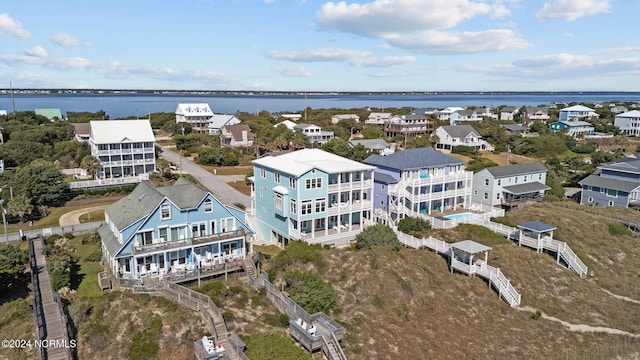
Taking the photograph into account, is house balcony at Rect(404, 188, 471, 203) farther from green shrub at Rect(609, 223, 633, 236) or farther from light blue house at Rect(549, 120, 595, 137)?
light blue house at Rect(549, 120, 595, 137)

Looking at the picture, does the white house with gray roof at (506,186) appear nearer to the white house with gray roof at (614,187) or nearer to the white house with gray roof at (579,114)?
the white house with gray roof at (614,187)

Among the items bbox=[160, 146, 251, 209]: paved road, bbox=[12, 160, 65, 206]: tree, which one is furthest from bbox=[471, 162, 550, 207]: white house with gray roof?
bbox=[12, 160, 65, 206]: tree

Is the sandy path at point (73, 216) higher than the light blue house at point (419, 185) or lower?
lower

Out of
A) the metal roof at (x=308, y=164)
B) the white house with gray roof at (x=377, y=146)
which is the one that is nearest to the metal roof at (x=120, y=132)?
the metal roof at (x=308, y=164)

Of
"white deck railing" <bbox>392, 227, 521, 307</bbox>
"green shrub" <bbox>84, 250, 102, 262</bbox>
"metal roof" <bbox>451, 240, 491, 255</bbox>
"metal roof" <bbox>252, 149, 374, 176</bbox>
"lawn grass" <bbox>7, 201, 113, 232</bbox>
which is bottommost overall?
"white deck railing" <bbox>392, 227, 521, 307</bbox>

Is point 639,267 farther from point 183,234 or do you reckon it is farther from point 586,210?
point 183,234

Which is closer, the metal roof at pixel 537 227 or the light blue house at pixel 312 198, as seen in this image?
the light blue house at pixel 312 198

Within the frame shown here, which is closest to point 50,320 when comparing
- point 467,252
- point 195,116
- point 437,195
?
point 467,252

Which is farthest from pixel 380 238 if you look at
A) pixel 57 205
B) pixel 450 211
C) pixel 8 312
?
pixel 57 205
